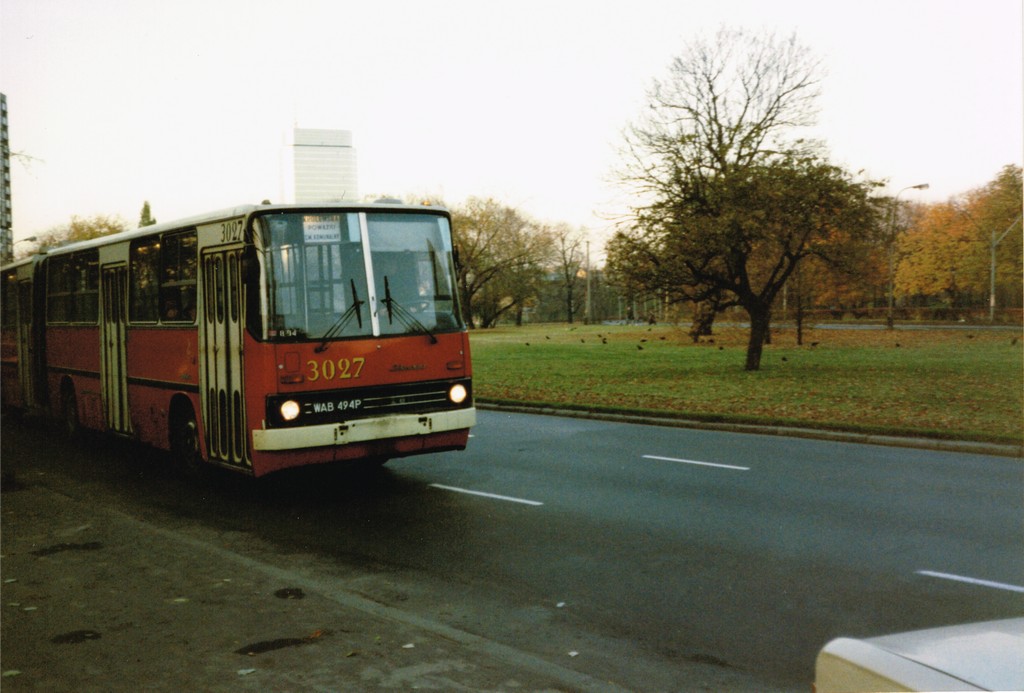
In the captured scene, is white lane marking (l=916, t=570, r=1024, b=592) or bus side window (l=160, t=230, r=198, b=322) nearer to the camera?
white lane marking (l=916, t=570, r=1024, b=592)

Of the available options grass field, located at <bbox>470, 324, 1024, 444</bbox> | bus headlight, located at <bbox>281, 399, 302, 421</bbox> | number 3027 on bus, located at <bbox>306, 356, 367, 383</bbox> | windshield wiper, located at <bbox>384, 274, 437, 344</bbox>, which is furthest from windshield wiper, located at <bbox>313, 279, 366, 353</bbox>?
grass field, located at <bbox>470, 324, 1024, 444</bbox>

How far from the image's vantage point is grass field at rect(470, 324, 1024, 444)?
637 inches

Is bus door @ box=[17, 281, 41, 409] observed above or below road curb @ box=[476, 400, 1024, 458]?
above

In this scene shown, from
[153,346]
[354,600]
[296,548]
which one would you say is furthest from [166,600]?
[153,346]

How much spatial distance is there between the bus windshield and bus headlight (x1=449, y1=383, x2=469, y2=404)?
66 cm

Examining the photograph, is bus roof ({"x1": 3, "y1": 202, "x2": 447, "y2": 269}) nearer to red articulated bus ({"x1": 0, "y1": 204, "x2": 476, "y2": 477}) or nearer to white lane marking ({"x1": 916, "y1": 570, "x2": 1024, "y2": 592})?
red articulated bus ({"x1": 0, "y1": 204, "x2": 476, "y2": 477})

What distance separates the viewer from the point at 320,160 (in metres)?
51.7

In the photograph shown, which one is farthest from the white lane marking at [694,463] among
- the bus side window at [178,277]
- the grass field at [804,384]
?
the bus side window at [178,277]

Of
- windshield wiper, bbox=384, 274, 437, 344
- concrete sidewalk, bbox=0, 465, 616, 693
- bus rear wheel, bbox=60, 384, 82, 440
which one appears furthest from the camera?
bus rear wheel, bbox=60, 384, 82, 440

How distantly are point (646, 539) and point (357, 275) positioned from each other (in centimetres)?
419

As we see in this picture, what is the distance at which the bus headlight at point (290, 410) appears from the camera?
928cm

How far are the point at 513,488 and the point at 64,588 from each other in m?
5.28

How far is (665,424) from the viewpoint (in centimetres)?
1694

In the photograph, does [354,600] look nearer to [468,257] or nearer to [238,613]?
[238,613]
